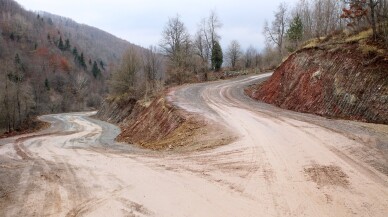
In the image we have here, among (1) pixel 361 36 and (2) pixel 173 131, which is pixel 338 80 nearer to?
(1) pixel 361 36

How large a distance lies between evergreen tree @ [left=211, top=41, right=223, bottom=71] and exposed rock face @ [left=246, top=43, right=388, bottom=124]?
1458 inches

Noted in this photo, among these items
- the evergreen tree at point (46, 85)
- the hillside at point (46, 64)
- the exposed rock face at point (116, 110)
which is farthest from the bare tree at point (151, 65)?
the evergreen tree at point (46, 85)

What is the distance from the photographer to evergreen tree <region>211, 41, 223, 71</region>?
6606cm

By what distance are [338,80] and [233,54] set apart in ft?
183

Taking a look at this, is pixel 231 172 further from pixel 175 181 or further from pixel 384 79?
pixel 384 79

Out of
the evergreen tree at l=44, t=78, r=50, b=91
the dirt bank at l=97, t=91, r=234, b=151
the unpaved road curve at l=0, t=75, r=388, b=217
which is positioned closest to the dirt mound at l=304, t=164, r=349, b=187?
the unpaved road curve at l=0, t=75, r=388, b=217

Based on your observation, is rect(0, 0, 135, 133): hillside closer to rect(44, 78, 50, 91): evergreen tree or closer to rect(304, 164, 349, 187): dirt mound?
rect(44, 78, 50, 91): evergreen tree

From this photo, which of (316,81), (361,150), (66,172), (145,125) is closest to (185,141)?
(66,172)

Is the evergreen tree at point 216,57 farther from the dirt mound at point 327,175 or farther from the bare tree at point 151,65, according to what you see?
the dirt mound at point 327,175

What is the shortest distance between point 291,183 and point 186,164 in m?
3.60

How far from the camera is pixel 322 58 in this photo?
24.9m

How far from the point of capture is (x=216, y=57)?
6631 centimetres

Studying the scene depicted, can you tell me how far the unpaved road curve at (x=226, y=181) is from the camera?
7.36 metres

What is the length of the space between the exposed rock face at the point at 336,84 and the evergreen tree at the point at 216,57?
37.0 meters
